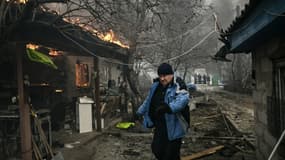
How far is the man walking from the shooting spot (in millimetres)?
4086

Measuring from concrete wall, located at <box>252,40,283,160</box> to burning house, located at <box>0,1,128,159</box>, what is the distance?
446 centimetres

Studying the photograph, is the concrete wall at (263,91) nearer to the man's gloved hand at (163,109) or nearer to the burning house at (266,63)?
the burning house at (266,63)

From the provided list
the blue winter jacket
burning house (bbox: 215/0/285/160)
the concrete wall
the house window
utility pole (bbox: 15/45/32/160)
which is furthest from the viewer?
the house window

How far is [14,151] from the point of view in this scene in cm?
732

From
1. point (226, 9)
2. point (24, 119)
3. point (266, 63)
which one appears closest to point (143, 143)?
point (24, 119)

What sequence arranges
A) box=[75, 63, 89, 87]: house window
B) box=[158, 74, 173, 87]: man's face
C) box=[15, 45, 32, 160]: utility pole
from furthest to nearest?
box=[75, 63, 89, 87]: house window, box=[15, 45, 32, 160]: utility pole, box=[158, 74, 173, 87]: man's face

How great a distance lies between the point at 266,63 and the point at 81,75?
11819 millimetres

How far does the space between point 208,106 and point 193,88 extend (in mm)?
12075

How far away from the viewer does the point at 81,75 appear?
15.5m

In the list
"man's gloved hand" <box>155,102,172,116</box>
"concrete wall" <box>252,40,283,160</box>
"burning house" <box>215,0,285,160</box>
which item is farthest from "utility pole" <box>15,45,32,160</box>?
"concrete wall" <box>252,40,283,160</box>

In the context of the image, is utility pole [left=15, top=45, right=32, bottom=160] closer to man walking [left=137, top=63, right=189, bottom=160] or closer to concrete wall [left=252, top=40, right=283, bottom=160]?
man walking [left=137, top=63, right=189, bottom=160]

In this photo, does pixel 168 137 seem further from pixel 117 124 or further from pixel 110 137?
pixel 117 124

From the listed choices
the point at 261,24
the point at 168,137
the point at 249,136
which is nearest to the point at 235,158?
the point at 249,136

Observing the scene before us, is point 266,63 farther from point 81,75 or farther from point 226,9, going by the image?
point 226,9
